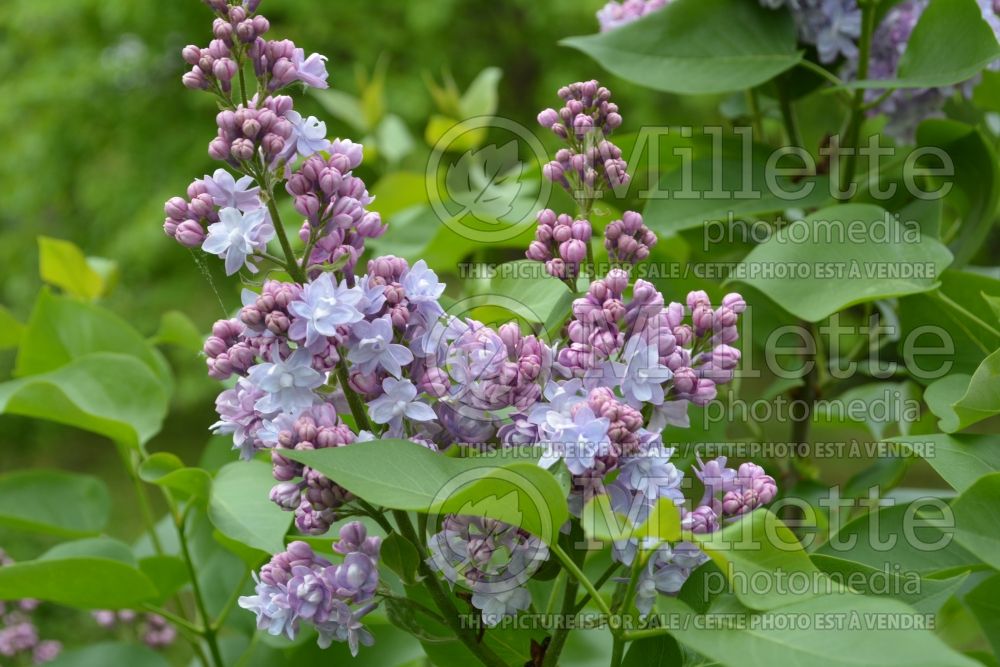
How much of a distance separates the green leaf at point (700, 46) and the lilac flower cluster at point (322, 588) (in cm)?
48

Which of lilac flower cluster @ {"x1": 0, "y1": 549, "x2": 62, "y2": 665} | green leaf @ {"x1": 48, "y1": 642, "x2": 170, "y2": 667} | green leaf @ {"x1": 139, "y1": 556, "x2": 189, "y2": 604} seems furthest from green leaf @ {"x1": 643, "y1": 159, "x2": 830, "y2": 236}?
Result: lilac flower cluster @ {"x1": 0, "y1": 549, "x2": 62, "y2": 665}

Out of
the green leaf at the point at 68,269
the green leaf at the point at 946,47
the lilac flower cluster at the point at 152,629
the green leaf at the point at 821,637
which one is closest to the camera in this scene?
the green leaf at the point at 821,637

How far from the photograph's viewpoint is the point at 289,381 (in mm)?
497

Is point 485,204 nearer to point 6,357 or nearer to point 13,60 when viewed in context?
point 6,357

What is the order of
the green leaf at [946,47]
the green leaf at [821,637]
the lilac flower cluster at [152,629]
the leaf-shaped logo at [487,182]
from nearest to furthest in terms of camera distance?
the green leaf at [821,637] → the green leaf at [946,47] → the leaf-shaped logo at [487,182] → the lilac flower cluster at [152,629]

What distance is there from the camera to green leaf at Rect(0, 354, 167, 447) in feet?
2.55

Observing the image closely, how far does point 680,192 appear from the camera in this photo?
0.85 metres

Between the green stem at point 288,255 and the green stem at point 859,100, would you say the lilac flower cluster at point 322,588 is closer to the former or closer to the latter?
the green stem at point 288,255

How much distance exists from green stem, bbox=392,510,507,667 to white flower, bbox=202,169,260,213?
0.18 metres

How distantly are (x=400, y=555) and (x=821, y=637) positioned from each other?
8.0 inches

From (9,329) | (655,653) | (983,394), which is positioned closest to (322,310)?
(655,653)

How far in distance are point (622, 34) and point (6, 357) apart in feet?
18.2

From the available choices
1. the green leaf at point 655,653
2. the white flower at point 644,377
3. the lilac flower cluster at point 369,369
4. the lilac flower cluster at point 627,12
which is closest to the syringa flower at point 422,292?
the lilac flower cluster at point 369,369

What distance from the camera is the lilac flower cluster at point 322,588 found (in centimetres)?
52
